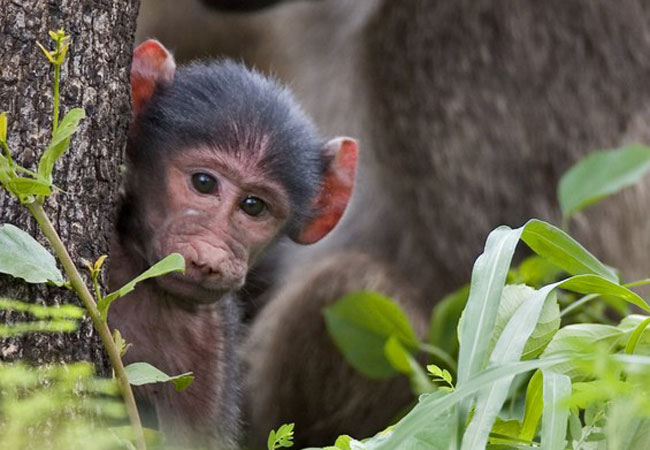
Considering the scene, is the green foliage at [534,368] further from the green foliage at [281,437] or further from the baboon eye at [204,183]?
the baboon eye at [204,183]

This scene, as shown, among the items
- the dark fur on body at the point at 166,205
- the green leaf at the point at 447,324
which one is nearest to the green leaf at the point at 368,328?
the green leaf at the point at 447,324

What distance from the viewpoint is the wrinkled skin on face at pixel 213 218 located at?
1.47m

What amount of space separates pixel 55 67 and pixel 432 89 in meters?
1.91

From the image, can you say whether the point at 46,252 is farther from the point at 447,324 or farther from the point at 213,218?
the point at 447,324

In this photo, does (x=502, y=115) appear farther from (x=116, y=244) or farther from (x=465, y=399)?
(x=465, y=399)

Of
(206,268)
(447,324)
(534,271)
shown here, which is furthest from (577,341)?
(447,324)

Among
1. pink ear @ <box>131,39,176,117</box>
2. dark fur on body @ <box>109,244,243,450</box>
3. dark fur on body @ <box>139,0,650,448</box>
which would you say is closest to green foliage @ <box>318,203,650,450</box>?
dark fur on body @ <box>109,244,243,450</box>

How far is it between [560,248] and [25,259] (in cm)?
49

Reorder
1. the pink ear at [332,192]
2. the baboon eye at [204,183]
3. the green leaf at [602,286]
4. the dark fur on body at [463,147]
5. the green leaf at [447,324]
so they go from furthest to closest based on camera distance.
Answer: the dark fur on body at [463,147] → the green leaf at [447,324] → the pink ear at [332,192] → the baboon eye at [204,183] → the green leaf at [602,286]

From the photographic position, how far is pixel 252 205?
1597 mm

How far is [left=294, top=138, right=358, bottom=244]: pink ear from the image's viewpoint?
1.75 metres

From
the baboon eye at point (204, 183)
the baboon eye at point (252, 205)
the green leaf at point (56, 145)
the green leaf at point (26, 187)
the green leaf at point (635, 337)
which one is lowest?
the green leaf at point (635, 337)

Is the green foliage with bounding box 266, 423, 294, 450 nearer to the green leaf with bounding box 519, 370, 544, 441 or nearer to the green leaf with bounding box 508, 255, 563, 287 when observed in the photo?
the green leaf with bounding box 519, 370, 544, 441

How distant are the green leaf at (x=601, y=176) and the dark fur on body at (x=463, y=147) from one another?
714 mm
